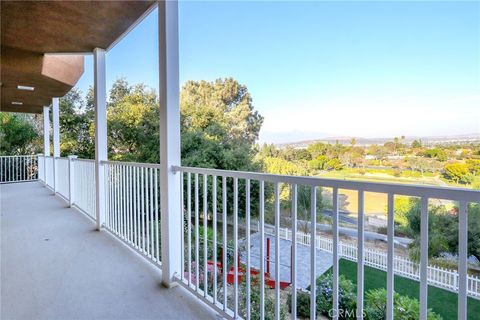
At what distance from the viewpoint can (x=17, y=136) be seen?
11.8 meters

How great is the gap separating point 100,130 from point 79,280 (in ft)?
6.93

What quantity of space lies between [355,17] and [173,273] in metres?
9.88

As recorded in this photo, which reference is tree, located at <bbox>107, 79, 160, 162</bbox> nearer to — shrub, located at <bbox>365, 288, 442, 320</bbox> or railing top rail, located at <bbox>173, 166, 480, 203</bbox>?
shrub, located at <bbox>365, 288, 442, 320</bbox>

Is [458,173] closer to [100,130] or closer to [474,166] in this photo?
[474,166]

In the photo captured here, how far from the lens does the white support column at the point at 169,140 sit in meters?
2.23

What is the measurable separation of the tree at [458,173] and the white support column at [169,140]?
247 cm

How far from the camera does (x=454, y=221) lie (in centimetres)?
136

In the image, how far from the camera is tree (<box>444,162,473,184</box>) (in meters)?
2.62

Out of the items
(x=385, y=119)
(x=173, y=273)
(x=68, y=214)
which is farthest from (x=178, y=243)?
(x=385, y=119)

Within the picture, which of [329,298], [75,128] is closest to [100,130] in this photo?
[329,298]

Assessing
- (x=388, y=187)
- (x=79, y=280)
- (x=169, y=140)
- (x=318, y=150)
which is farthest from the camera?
(x=318, y=150)

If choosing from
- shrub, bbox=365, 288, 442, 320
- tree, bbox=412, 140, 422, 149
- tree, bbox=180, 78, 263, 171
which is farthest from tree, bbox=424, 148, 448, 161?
tree, bbox=180, 78, 263, 171

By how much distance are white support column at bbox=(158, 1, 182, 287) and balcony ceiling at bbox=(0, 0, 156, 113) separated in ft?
1.92

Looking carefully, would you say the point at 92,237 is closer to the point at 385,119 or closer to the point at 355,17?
the point at 385,119
